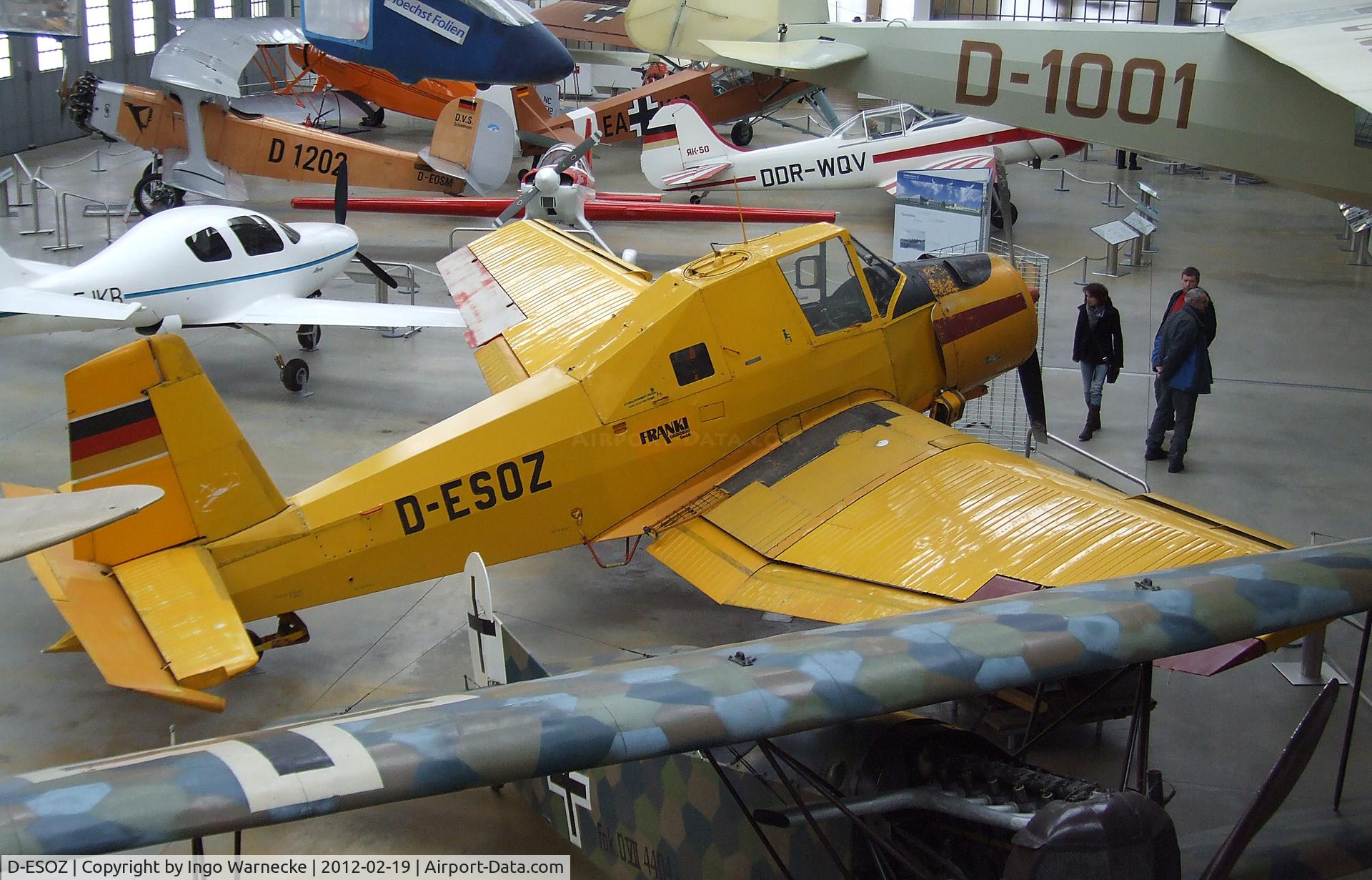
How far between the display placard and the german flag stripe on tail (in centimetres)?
897

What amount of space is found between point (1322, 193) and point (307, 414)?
8.52m

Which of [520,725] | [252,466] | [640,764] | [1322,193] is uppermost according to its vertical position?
[1322,193]

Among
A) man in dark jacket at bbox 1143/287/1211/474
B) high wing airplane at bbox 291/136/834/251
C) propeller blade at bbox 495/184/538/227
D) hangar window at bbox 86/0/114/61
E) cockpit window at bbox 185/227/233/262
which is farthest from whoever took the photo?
hangar window at bbox 86/0/114/61

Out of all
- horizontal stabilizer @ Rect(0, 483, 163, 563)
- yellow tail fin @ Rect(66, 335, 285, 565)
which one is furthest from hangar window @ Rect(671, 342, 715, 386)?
horizontal stabilizer @ Rect(0, 483, 163, 563)

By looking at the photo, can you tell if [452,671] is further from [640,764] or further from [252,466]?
[640,764]

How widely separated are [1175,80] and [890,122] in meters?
9.34

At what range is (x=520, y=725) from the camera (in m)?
3.19

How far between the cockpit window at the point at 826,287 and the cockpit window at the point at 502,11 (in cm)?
1042

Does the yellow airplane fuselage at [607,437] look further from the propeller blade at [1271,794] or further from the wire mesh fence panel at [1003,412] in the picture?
the propeller blade at [1271,794]

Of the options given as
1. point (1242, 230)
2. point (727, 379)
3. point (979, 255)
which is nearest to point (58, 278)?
point (727, 379)

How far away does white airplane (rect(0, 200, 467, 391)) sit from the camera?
10516mm

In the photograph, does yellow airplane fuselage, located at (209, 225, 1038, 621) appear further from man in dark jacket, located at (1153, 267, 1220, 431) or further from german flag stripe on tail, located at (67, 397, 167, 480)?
man in dark jacket, located at (1153, 267, 1220, 431)

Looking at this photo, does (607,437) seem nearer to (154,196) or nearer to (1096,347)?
(1096,347)

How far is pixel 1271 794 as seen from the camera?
11.9 feet
